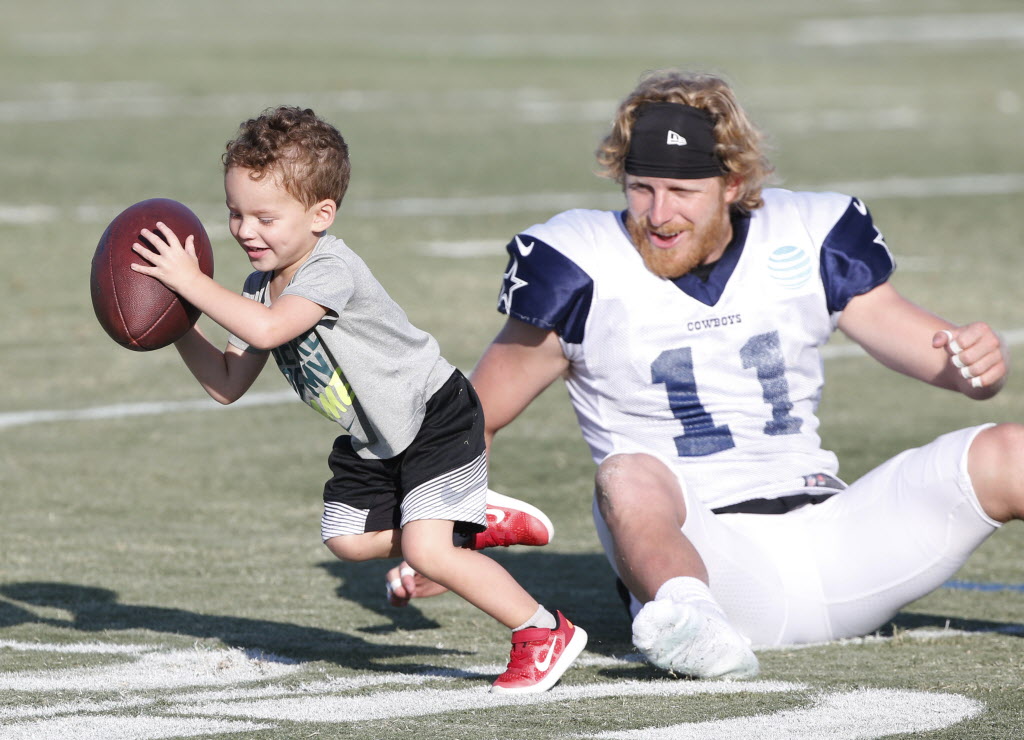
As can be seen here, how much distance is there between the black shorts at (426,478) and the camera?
3.87 metres

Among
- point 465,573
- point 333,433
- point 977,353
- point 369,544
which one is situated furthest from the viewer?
point 333,433

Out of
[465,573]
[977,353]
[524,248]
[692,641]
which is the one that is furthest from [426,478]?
[977,353]

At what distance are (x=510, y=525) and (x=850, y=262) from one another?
42.1 inches

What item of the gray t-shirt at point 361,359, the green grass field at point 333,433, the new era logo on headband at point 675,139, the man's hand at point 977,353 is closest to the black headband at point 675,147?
the new era logo on headband at point 675,139

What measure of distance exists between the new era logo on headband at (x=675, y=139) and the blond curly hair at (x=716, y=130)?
0.29ft

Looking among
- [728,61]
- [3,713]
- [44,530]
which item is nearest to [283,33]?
[728,61]

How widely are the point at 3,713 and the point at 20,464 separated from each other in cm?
295

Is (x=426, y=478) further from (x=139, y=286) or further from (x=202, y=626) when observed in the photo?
(x=202, y=626)

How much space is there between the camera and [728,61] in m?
24.9

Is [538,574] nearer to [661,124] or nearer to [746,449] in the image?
[746,449]

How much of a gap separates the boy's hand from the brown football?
23mm

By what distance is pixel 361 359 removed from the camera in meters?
3.82

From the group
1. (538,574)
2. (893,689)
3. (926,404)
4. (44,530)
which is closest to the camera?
(893,689)

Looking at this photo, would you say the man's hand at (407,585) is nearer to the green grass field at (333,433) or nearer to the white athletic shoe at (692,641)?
the green grass field at (333,433)
